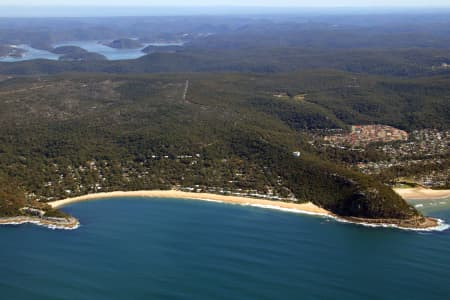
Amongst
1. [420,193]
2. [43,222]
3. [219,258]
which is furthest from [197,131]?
[219,258]

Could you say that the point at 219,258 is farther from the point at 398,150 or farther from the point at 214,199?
the point at 398,150

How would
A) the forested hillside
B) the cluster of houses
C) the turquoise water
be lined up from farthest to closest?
the cluster of houses, the forested hillside, the turquoise water

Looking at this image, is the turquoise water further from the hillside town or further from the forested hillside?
the hillside town

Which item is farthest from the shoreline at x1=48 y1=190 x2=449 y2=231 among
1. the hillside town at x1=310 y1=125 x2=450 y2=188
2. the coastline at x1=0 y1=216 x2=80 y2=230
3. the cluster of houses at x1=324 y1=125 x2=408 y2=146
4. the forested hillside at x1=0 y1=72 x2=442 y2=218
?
the cluster of houses at x1=324 y1=125 x2=408 y2=146

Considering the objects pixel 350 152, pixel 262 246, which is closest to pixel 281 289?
A: pixel 262 246

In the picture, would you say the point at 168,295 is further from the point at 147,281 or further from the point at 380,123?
the point at 380,123

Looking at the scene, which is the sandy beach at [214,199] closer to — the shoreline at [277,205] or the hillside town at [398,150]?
the shoreline at [277,205]
